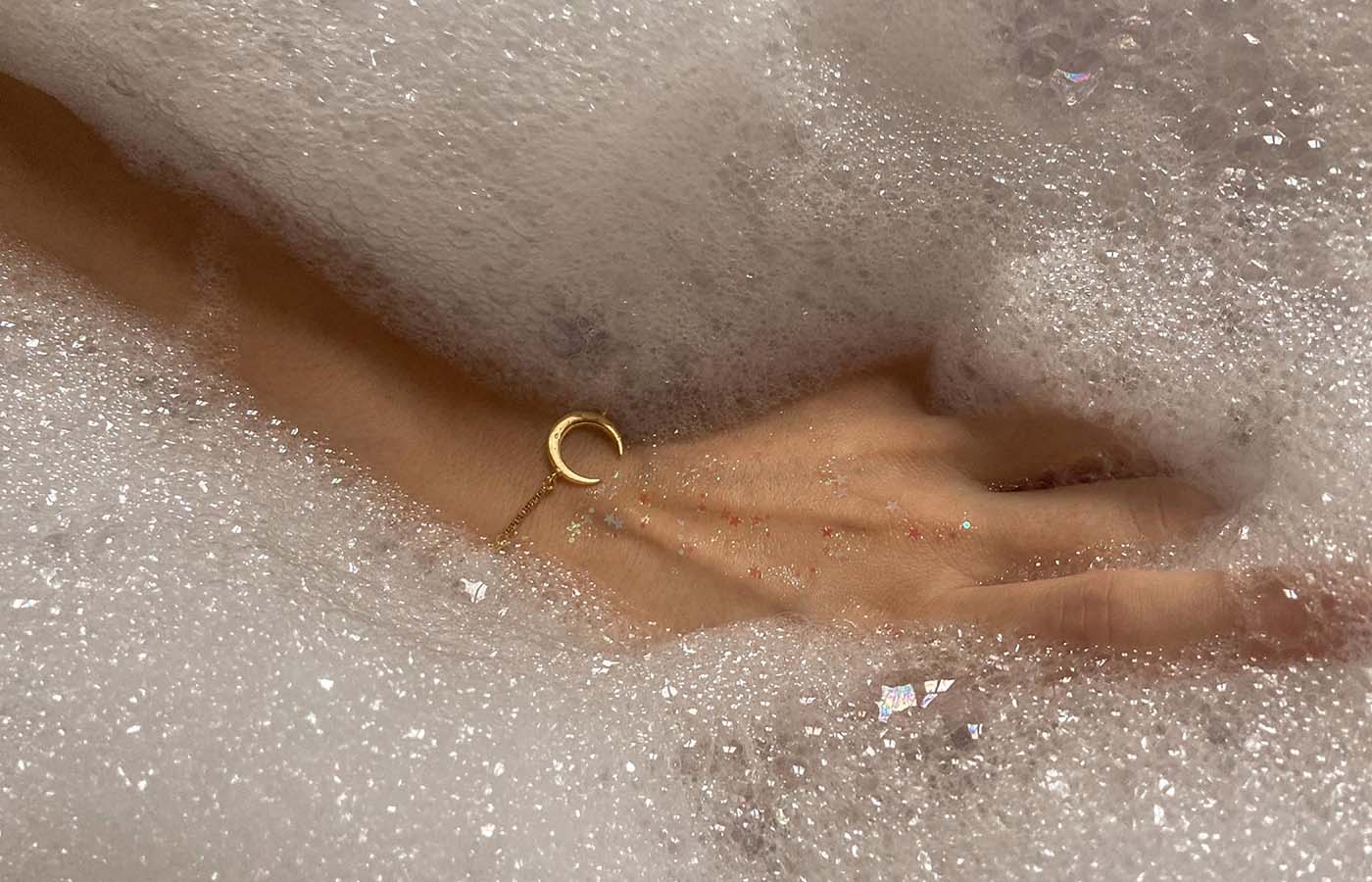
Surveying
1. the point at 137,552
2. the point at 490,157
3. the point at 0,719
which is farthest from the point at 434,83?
the point at 0,719

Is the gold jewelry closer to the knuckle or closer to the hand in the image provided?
the hand

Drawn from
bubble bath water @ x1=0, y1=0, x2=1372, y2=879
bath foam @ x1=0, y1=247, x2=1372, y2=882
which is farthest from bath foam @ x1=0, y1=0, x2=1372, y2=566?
bath foam @ x1=0, y1=247, x2=1372, y2=882

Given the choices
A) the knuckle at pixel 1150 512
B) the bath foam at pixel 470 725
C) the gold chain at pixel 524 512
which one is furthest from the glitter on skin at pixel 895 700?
the gold chain at pixel 524 512

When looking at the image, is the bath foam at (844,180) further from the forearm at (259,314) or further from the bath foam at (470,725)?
the bath foam at (470,725)

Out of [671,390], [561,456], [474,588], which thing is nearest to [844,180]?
[671,390]

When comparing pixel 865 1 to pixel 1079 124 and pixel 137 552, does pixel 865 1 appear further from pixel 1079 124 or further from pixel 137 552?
pixel 137 552

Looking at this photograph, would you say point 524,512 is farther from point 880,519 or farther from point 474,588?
point 880,519
